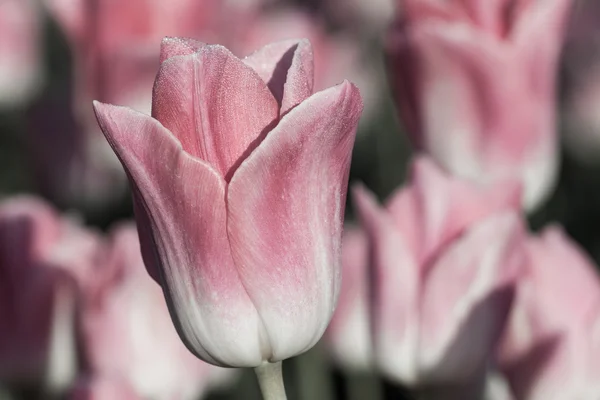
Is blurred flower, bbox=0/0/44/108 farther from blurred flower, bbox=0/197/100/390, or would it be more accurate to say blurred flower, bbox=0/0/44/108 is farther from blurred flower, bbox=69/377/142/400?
blurred flower, bbox=69/377/142/400

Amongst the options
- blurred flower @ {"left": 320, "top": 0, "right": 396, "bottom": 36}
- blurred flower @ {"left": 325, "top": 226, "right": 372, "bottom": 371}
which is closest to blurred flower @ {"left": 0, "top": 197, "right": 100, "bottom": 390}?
blurred flower @ {"left": 325, "top": 226, "right": 372, "bottom": 371}

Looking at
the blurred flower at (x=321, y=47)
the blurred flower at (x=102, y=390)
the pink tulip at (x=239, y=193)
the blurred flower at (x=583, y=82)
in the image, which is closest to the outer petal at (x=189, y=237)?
the pink tulip at (x=239, y=193)

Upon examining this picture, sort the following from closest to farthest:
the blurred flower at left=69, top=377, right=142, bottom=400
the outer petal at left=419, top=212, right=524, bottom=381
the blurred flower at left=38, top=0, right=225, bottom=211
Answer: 1. the blurred flower at left=69, top=377, right=142, bottom=400
2. the outer petal at left=419, top=212, right=524, bottom=381
3. the blurred flower at left=38, top=0, right=225, bottom=211

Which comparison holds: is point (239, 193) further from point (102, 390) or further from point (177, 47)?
point (102, 390)

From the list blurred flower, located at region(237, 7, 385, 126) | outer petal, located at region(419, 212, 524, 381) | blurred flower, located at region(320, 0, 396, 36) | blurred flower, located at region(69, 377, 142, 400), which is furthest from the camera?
blurred flower, located at region(320, 0, 396, 36)

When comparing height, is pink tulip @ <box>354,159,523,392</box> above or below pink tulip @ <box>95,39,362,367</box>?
below

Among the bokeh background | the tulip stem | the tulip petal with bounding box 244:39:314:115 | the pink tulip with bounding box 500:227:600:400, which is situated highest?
the tulip petal with bounding box 244:39:314:115

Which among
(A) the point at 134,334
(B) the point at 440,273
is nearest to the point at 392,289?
(B) the point at 440,273

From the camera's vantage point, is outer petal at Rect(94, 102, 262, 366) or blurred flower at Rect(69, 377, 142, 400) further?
blurred flower at Rect(69, 377, 142, 400)
